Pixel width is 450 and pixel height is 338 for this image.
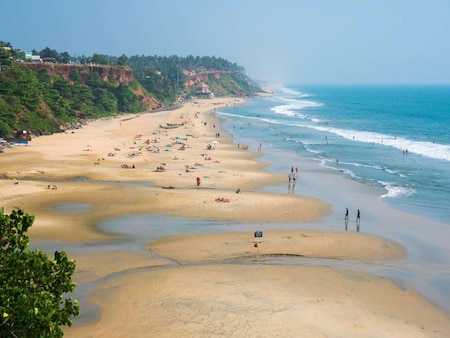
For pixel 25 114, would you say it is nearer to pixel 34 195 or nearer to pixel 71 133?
pixel 71 133

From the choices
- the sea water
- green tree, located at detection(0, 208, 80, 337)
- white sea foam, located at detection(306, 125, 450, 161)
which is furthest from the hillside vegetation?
green tree, located at detection(0, 208, 80, 337)

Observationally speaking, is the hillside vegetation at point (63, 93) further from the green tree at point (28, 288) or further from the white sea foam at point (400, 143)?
the green tree at point (28, 288)

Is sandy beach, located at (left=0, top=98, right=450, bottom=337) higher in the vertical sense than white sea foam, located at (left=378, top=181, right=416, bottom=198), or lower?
lower

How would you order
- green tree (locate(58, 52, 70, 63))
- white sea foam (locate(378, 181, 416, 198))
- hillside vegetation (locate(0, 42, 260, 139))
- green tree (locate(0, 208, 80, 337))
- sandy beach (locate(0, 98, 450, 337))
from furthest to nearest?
green tree (locate(58, 52, 70, 63)) → hillside vegetation (locate(0, 42, 260, 139)) → white sea foam (locate(378, 181, 416, 198)) → sandy beach (locate(0, 98, 450, 337)) → green tree (locate(0, 208, 80, 337))

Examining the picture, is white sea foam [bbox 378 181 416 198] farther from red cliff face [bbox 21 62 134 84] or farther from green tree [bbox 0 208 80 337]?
red cliff face [bbox 21 62 134 84]

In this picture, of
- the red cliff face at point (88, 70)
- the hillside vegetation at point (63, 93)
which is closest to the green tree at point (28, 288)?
the hillside vegetation at point (63, 93)

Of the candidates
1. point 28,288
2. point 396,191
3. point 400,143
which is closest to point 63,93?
point 400,143

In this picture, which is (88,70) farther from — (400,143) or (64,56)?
(400,143)
